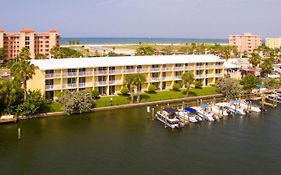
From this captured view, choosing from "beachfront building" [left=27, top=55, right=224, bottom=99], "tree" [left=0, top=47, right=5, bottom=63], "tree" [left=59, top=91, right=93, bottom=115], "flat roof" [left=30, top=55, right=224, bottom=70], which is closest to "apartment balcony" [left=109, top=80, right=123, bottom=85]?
"beachfront building" [left=27, top=55, right=224, bottom=99]

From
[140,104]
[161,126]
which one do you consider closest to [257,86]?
[140,104]

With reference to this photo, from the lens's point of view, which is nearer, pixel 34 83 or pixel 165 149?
pixel 165 149

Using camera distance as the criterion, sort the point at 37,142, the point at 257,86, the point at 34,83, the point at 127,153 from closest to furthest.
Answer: the point at 127,153 → the point at 37,142 → the point at 34,83 → the point at 257,86

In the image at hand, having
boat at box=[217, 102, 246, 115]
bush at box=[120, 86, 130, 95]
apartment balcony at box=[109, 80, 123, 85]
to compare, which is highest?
apartment balcony at box=[109, 80, 123, 85]

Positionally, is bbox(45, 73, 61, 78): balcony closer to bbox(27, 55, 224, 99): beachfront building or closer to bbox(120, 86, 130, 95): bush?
bbox(27, 55, 224, 99): beachfront building

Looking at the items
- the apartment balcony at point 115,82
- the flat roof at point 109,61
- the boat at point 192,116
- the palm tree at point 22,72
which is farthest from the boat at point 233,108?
the palm tree at point 22,72

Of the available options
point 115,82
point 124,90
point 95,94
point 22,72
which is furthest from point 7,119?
point 124,90

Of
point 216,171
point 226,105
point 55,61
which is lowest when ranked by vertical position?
point 216,171

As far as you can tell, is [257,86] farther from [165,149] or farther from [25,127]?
[25,127]
